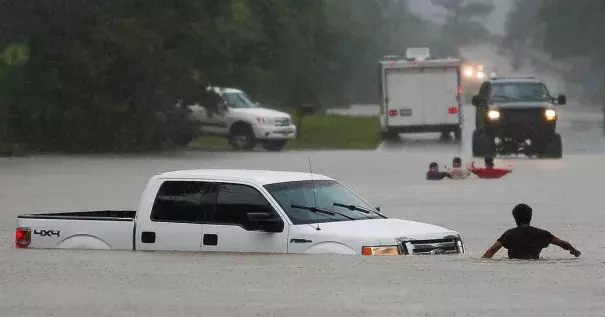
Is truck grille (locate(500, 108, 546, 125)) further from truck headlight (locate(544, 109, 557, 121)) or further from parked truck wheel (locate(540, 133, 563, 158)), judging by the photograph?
parked truck wheel (locate(540, 133, 563, 158))

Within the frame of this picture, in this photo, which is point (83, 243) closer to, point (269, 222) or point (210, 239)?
point (210, 239)

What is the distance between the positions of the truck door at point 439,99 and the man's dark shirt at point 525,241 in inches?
1652

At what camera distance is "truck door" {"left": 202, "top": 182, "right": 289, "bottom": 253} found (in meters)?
16.3

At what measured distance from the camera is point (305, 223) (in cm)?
1628

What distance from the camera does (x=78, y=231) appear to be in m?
17.1

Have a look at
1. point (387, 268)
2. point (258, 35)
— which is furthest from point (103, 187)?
point (258, 35)

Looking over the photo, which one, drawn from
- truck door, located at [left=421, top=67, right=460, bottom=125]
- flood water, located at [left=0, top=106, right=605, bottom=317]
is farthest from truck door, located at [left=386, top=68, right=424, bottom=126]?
flood water, located at [left=0, top=106, right=605, bottom=317]

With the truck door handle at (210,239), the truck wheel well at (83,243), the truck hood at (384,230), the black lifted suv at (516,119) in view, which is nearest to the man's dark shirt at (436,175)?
the black lifted suv at (516,119)

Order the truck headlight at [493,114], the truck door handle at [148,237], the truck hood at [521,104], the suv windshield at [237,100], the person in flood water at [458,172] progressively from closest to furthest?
the truck door handle at [148,237] < the person in flood water at [458,172] < the truck headlight at [493,114] < the truck hood at [521,104] < the suv windshield at [237,100]

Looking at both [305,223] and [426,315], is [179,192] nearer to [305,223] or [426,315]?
[305,223]

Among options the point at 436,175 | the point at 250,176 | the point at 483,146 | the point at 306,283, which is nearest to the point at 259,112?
the point at 483,146

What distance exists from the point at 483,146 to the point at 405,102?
1408 centimetres

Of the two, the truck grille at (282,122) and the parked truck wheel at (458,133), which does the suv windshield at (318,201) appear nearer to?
the truck grille at (282,122)

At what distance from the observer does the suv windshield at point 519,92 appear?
43.6 metres
